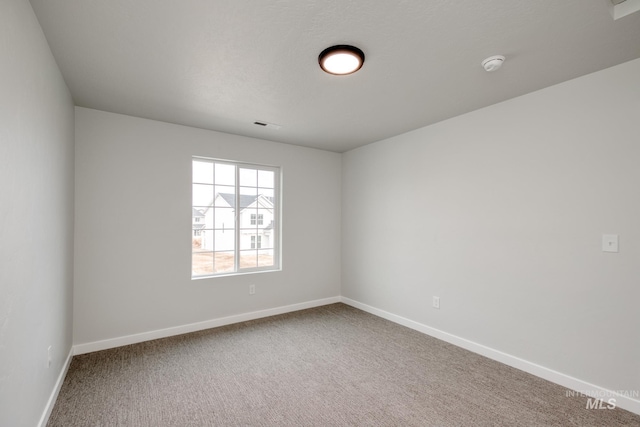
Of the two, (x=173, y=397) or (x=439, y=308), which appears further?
(x=439, y=308)

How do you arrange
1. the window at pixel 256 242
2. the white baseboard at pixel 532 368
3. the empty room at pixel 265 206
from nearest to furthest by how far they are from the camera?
the empty room at pixel 265 206 → the white baseboard at pixel 532 368 → the window at pixel 256 242

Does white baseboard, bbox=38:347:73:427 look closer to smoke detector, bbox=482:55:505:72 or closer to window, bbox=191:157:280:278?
window, bbox=191:157:280:278

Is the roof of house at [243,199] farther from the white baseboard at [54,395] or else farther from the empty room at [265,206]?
the white baseboard at [54,395]

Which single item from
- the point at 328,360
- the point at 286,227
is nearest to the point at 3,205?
the point at 328,360

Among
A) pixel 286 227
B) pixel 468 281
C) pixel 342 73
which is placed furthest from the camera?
pixel 286 227

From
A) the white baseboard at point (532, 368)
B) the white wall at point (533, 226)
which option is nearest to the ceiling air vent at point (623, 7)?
the white wall at point (533, 226)

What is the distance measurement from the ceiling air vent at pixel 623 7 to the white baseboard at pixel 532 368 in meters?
2.51

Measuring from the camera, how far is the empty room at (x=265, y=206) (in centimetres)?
176

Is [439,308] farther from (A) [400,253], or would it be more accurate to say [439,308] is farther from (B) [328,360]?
(B) [328,360]

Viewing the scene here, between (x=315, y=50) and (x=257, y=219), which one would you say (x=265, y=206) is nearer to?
(x=257, y=219)

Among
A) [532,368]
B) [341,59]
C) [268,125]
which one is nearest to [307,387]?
[532,368]

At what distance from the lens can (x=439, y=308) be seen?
137 inches

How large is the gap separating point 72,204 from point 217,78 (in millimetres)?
1937

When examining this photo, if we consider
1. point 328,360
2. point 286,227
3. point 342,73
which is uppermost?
point 342,73
